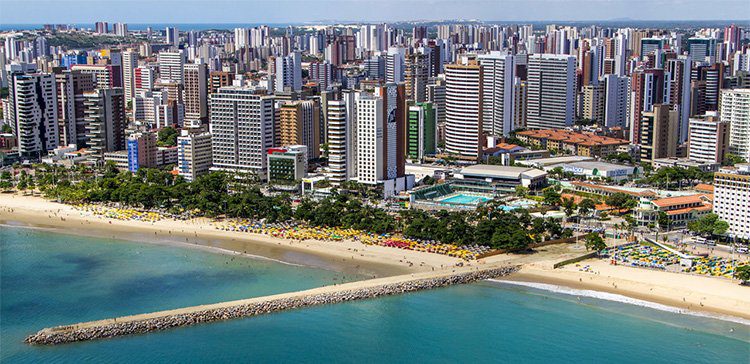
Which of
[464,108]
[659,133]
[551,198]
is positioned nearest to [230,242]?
[551,198]

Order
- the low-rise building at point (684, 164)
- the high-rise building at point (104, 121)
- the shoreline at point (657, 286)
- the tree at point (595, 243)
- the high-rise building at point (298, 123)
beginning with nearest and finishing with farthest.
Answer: the shoreline at point (657, 286)
the tree at point (595, 243)
the low-rise building at point (684, 164)
the high-rise building at point (298, 123)
the high-rise building at point (104, 121)

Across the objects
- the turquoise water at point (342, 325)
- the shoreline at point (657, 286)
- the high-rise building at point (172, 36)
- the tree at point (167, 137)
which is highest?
the high-rise building at point (172, 36)

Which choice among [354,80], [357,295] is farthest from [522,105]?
[357,295]

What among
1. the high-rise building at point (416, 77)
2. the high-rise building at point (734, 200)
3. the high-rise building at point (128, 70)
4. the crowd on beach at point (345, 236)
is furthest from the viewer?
the high-rise building at point (128, 70)

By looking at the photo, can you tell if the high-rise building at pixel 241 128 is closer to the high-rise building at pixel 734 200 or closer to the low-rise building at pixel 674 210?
the low-rise building at pixel 674 210

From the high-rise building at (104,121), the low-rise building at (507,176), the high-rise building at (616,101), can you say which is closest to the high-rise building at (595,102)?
the high-rise building at (616,101)

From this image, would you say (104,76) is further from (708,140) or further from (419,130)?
(708,140)
